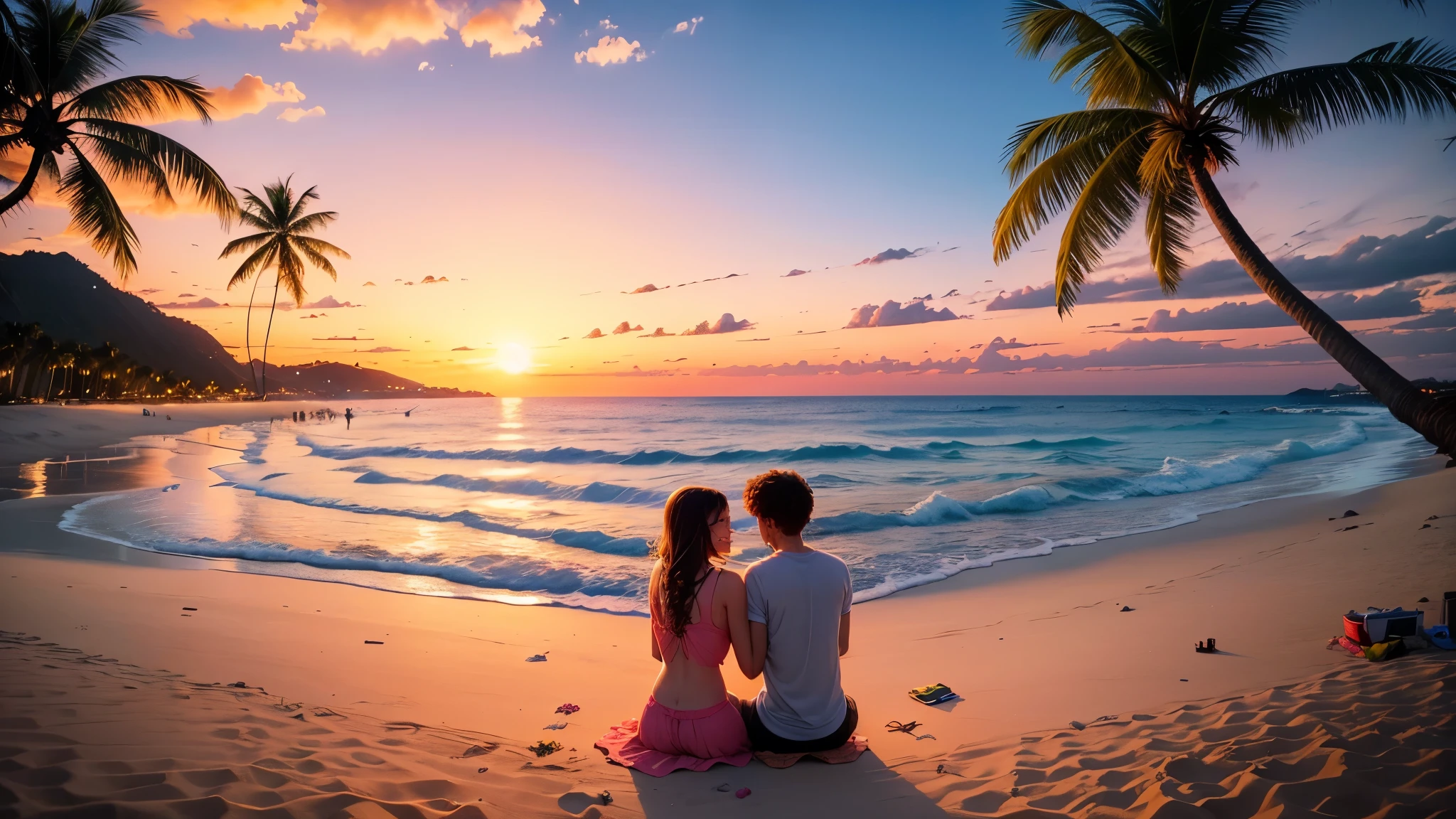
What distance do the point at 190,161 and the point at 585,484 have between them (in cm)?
1199

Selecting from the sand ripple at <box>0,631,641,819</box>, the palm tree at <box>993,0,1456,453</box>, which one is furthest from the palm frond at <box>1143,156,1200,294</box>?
the sand ripple at <box>0,631,641,819</box>

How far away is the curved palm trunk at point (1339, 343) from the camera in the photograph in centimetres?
471

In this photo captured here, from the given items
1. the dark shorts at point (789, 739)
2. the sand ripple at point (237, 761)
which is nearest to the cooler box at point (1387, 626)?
the dark shorts at point (789, 739)

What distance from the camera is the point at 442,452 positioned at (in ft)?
101

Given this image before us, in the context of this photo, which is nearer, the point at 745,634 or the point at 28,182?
the point at 745,634

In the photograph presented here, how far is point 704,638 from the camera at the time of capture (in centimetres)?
335

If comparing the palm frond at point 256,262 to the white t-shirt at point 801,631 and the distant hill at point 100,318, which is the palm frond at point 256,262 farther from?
the distant hill at point 100,318

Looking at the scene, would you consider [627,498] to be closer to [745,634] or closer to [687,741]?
[687,741]

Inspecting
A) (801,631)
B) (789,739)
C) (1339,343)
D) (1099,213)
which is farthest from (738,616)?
(1099,213)

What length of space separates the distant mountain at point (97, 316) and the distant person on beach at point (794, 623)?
544 feet

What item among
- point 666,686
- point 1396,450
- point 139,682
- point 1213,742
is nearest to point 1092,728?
point 1213,742

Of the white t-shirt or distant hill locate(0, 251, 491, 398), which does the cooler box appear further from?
distant hill locate(0, 251, 491, 398)

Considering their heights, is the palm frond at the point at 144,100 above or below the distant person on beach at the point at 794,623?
above

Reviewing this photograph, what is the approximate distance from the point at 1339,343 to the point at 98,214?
18.1 m
